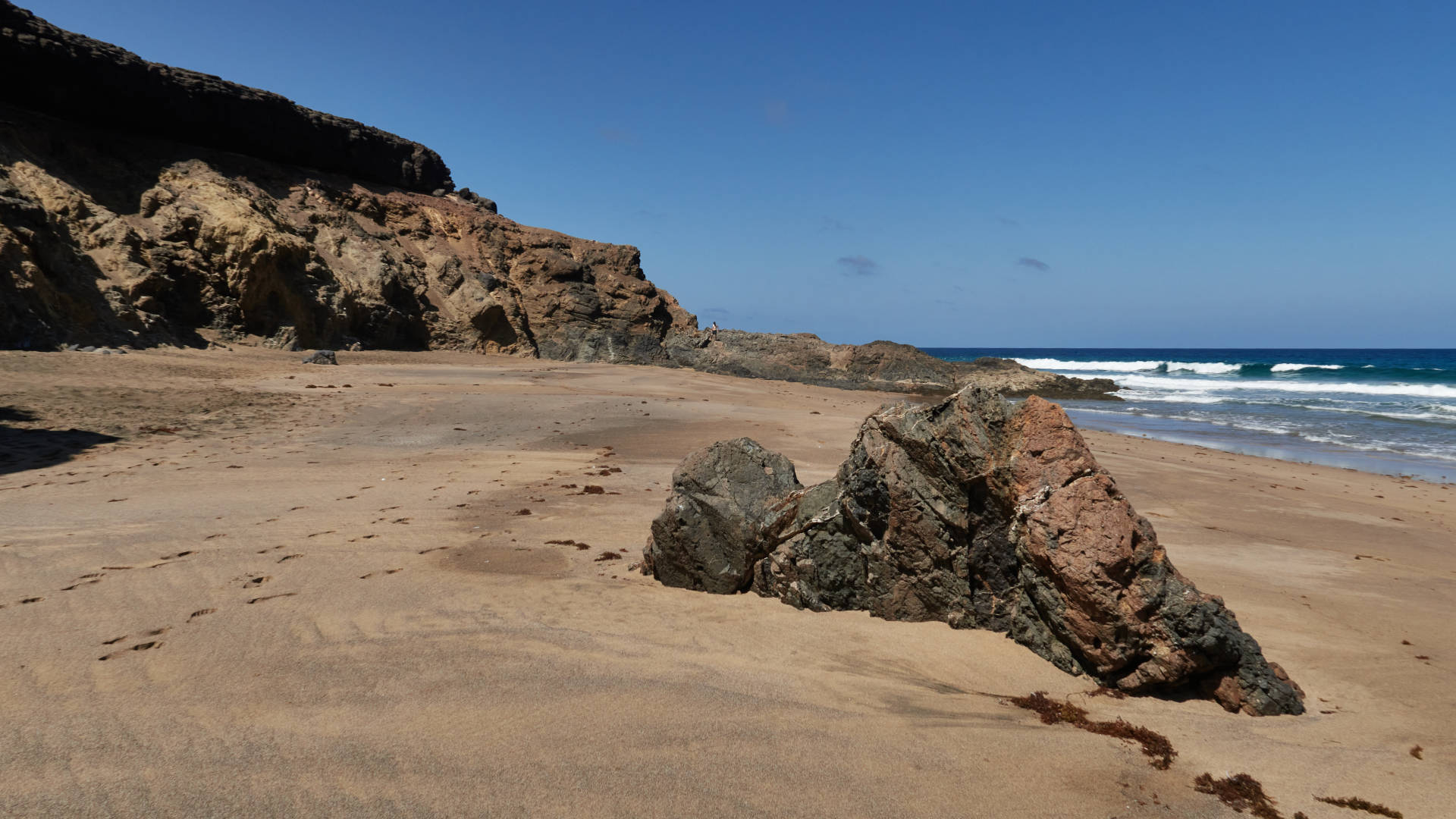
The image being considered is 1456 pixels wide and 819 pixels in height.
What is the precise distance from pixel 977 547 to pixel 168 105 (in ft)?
107

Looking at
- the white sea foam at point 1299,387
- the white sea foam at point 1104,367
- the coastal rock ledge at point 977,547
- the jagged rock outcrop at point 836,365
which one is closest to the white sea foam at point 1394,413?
the white sea foam at point 1299,387

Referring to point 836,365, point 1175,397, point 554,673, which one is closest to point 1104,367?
point 1175,397

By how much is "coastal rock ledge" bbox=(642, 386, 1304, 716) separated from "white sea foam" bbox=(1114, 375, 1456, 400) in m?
40.1

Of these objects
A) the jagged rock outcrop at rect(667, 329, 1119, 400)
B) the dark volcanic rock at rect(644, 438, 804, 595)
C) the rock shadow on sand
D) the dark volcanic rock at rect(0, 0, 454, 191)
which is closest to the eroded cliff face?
the dark volcanic rock at rect(0, 0, 454, 191)

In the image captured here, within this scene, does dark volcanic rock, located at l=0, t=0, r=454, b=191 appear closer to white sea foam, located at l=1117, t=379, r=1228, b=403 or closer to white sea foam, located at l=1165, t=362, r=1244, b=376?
white sea foam, located at l=1117, t=379, r=1228, b=403

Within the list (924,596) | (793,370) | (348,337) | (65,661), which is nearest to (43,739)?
(65,661)

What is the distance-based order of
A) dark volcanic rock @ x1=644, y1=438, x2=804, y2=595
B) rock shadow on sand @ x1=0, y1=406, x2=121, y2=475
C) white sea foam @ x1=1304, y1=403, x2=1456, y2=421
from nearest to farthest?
dark volcanic rock @ x1=644, y1=438, x2=804, y2=595 < rock shadow on sand @ x1=0, y1=406, x2=121, y2=475 < white sea foam @ x1=1304, y1=403, x2=1456, y2=421

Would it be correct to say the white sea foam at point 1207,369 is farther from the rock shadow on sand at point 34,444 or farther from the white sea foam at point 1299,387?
the rock shadow on sand at point 34,444

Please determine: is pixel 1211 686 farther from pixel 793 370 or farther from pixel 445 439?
pixel 793 370

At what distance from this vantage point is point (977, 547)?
4.22 meters

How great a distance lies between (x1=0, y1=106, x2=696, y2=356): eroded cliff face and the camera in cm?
1881

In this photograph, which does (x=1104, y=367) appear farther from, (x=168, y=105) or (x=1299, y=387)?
(x=168, y=105)

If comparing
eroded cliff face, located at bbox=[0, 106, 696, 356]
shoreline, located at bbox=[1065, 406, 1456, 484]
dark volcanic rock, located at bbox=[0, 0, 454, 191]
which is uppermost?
dark volcanic rock, located at bbox=[0, 0, 454, 191]

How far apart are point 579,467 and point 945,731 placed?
282 inches
